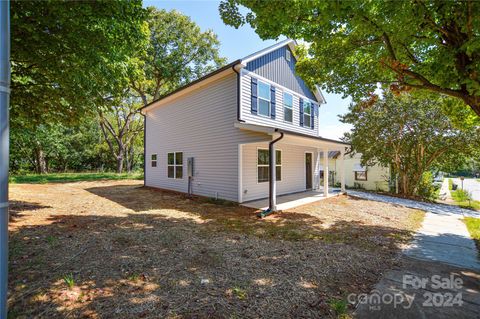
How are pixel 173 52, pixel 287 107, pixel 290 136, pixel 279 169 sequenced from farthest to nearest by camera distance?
pixel 173 52 → pixel 287 107 → pixel 279 169 → pixel 290 136

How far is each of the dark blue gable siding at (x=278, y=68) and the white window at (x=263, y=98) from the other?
478 mm

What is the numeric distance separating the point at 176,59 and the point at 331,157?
17650 mm

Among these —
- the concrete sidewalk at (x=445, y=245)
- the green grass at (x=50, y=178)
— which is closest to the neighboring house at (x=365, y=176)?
the concrete sidewalk at (x=445, y=245)

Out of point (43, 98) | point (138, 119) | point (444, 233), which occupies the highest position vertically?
point (138, 119)

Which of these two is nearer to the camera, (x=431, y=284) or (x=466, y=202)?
(x=431, y=284)

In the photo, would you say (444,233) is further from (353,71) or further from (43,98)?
(43,98)

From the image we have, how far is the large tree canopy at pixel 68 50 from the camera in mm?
4625

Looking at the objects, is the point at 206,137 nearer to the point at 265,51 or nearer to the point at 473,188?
the point at 265,51

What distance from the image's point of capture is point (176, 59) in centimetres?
2145

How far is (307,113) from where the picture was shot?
13.1 m

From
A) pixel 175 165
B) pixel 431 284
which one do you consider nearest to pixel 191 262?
pixel 431 284

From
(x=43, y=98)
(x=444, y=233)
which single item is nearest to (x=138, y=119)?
(x=43, y=98)

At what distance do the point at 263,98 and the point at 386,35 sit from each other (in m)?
5.53

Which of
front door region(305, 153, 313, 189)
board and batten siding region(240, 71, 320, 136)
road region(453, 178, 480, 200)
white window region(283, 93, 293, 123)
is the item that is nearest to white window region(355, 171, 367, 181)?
road region(453, 178, 480, 200)
